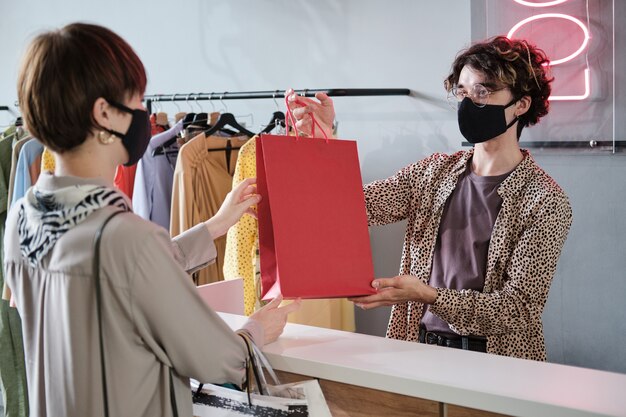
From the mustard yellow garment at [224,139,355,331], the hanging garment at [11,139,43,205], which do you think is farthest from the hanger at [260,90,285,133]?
the hanging garment at [11,139,43,205]

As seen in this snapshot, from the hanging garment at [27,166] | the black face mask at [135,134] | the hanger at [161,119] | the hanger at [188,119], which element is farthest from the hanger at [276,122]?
the black face mask at [135,134]

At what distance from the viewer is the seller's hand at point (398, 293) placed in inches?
76.3

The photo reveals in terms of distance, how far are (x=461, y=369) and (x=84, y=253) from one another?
2.67ft

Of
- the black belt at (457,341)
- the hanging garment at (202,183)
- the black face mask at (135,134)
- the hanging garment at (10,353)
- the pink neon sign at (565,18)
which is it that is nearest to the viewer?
the black face mask at (135,134)

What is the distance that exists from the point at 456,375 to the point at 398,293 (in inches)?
19.0

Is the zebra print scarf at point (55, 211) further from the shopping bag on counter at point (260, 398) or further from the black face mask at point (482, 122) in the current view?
the black face mask at point (482, 122)

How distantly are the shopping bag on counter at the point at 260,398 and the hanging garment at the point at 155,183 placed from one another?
1.85 metres

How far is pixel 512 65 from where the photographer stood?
219 centimetres

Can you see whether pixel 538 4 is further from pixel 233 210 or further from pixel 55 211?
pixel 55 211

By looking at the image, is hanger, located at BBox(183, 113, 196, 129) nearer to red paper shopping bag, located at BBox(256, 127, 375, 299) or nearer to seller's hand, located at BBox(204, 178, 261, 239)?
seller's hand, located at BBox(204, 178, 261, 239)

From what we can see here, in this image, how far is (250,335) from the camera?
1.54m

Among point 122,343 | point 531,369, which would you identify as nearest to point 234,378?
point 122,343

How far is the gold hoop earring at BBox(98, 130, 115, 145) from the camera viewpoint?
4.57 ft

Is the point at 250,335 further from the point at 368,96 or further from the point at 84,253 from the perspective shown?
the point at 368,96
